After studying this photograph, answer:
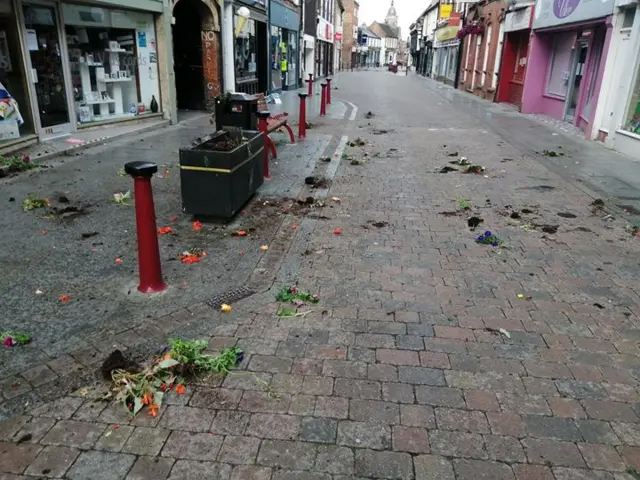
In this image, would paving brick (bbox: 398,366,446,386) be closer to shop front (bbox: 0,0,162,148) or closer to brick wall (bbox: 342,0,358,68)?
shop front (bbox: 0,0,162,148)

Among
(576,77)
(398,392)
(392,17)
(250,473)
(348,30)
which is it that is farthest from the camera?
(392,17)

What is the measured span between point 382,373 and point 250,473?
1.09 m

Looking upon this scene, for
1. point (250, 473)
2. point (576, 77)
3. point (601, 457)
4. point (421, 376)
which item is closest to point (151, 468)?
point (250, 473)

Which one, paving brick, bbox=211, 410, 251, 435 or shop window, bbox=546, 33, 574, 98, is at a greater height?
shop window, bbox=546, 33, 574, 98

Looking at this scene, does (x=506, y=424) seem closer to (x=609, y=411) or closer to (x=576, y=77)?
(x=609, y=411)

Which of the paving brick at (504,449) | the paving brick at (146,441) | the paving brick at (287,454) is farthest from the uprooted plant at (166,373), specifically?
the paving brick at (504,449)

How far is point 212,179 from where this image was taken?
547 cm

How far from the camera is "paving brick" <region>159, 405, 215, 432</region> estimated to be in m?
2.74

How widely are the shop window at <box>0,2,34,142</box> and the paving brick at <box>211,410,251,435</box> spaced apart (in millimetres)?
7698

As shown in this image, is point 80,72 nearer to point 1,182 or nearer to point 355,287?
point 1,182

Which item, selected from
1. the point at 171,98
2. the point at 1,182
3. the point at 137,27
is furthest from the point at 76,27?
the point at 1,182

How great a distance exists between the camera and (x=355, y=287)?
4.42m

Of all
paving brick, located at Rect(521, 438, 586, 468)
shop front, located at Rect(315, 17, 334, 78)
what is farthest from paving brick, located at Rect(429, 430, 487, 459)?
shop front, located at Rect(315, 17, 334, 78)

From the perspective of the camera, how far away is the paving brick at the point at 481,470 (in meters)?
2.46
